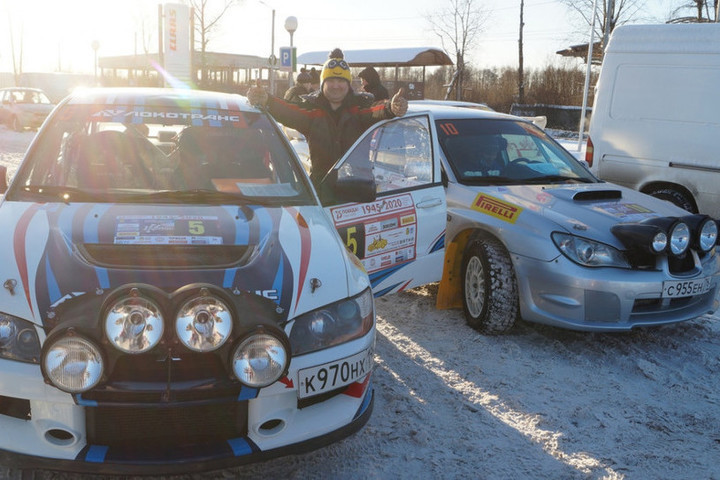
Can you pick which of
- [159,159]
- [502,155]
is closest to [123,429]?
Answer: [159,159]

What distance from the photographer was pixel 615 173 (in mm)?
7656

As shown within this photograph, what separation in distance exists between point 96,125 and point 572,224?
9.37ft

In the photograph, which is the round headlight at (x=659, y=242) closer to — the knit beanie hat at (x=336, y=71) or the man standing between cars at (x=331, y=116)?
the man standing between cars at (x=331, y=116)

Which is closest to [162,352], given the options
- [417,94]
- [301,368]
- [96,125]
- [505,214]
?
[301,368]

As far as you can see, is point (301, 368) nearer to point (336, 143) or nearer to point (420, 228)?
point (420, 228)

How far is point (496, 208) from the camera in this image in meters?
4.48

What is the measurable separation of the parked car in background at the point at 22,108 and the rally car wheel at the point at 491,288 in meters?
21.7

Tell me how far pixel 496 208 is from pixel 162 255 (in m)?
2.57

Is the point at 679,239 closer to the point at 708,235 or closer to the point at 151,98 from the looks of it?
the point at 708,235

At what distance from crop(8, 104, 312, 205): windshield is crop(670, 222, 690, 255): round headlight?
2.31 meters

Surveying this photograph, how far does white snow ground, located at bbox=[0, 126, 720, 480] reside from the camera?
2.95 metres

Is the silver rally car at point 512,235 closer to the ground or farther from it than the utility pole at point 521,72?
closer to the ground

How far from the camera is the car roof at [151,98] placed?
3711 mm

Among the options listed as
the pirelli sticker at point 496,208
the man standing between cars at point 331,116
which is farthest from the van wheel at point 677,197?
the man standing between cars at point 331,116
